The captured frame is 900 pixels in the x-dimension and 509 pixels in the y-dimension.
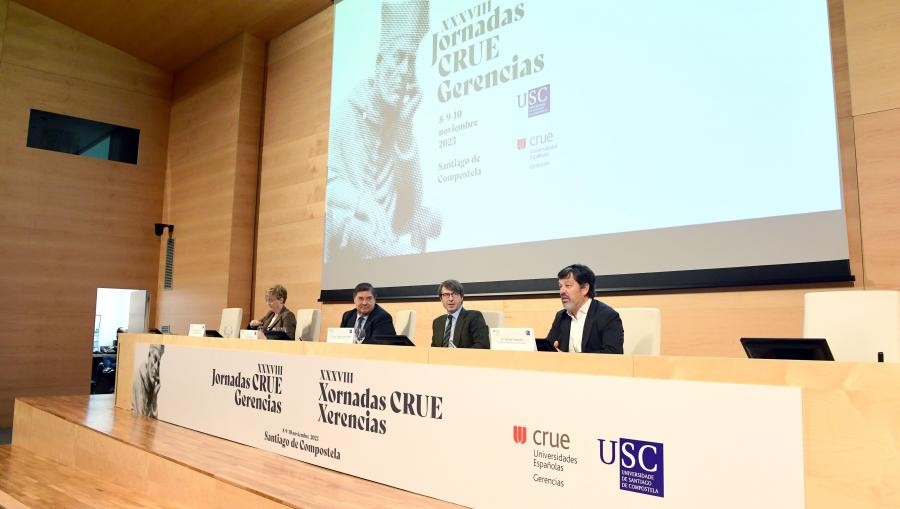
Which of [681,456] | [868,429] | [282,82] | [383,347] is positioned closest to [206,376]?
[383,347]

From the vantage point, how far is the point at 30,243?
6906mm

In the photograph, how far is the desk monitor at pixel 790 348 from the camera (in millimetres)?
1664

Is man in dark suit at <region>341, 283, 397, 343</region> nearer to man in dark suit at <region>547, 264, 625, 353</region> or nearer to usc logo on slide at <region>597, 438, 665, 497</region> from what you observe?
man in dark suit at <region>547, 264, 625, 353</region>

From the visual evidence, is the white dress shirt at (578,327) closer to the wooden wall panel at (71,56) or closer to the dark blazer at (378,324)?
the dark blazer at (378,324)

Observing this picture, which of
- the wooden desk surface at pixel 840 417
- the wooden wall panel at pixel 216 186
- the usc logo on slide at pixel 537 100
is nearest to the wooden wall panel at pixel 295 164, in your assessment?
the wooden wall panel at pixel 216 186

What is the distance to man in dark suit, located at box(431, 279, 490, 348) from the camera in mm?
3453

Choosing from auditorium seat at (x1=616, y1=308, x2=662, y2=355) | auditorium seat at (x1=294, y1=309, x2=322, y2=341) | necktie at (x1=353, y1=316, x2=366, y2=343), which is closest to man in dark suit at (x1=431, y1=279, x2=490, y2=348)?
necktie at (x1=353, y1=316, x2=366, y2=343)

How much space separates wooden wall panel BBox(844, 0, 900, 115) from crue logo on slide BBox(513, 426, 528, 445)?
2.61 m

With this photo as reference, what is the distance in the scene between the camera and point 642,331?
2994 millimetres

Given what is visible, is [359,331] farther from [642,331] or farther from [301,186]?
[301,186]

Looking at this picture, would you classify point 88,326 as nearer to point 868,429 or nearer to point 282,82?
point 282,82

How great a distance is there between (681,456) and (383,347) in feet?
3.72

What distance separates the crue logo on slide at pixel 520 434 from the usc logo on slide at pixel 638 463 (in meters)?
0.25

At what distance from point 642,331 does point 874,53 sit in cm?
184
